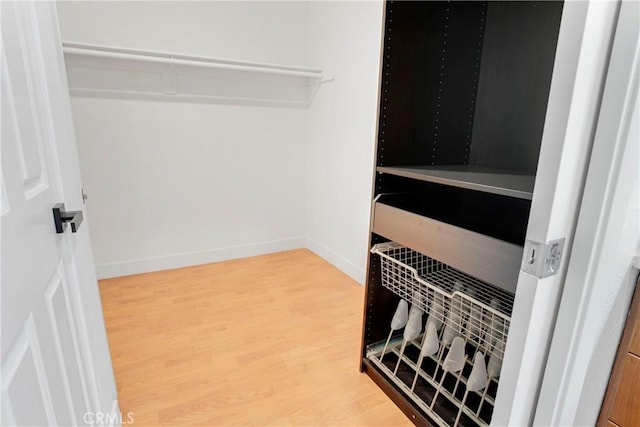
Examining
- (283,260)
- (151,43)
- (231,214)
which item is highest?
(151,43)

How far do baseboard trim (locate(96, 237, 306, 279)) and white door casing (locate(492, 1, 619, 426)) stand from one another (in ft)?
8.39

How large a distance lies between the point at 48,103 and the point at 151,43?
6.23ft

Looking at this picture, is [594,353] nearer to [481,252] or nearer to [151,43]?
[481,252]

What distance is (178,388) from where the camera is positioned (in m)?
1.54

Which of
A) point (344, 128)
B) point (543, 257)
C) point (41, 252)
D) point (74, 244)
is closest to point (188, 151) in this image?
point (344, 128)

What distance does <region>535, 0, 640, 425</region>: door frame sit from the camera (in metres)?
0.62

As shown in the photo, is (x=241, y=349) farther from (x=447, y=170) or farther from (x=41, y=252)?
(x=447, y=170)

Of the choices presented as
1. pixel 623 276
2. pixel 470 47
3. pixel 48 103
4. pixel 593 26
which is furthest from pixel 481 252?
pixel 48 103

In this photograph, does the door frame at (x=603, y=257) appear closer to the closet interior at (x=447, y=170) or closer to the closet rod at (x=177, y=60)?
the closet interior at (x=447, y=170)

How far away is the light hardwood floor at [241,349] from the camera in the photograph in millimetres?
1430

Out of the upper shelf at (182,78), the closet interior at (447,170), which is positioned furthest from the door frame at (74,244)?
the upper shelf at (182,78)

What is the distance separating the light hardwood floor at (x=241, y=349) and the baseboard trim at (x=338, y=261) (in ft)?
0.20

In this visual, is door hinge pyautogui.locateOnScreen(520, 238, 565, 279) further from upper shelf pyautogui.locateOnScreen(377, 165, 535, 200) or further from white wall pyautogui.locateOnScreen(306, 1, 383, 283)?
white wall pyautogui.locateOnScreen(306, 1, 383, 283)

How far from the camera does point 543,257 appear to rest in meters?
0.69
